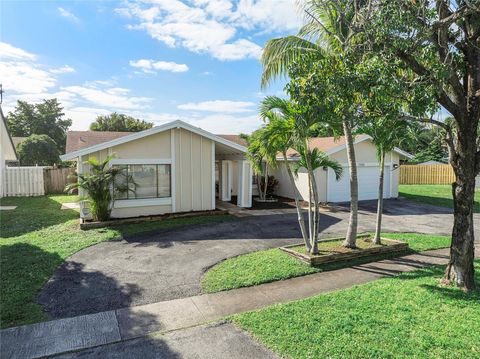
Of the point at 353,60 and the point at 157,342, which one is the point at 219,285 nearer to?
the point at 157,342

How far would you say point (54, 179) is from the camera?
20.7m

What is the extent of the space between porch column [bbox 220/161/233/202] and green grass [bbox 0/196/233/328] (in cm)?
496

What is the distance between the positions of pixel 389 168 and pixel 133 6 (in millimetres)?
16550

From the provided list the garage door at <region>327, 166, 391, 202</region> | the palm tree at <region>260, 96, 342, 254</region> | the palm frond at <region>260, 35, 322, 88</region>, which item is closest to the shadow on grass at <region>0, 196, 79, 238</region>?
the palm tree at <region>260, 96, 342, 254</region>

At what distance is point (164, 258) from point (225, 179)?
10277 millimetres

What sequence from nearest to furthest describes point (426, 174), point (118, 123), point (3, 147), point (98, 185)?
1. point (98, 185)
2. point (3, 147)
3. point (426, 174)
4. point (118, 123)

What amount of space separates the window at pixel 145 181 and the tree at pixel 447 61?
9217mm

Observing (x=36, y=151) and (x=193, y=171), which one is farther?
(x=36, y=151)

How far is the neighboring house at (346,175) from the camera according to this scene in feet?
56.6

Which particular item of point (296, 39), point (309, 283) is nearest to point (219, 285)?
point (309, 283)

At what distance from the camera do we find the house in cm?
1203

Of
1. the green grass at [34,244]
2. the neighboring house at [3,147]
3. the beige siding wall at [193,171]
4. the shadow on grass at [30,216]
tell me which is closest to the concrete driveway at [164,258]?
the green grass at [34,244]

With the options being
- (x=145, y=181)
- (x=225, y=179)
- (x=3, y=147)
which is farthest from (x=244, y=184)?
(x=3, y=147)

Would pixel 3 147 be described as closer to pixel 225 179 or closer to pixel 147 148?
pixel 147 148
